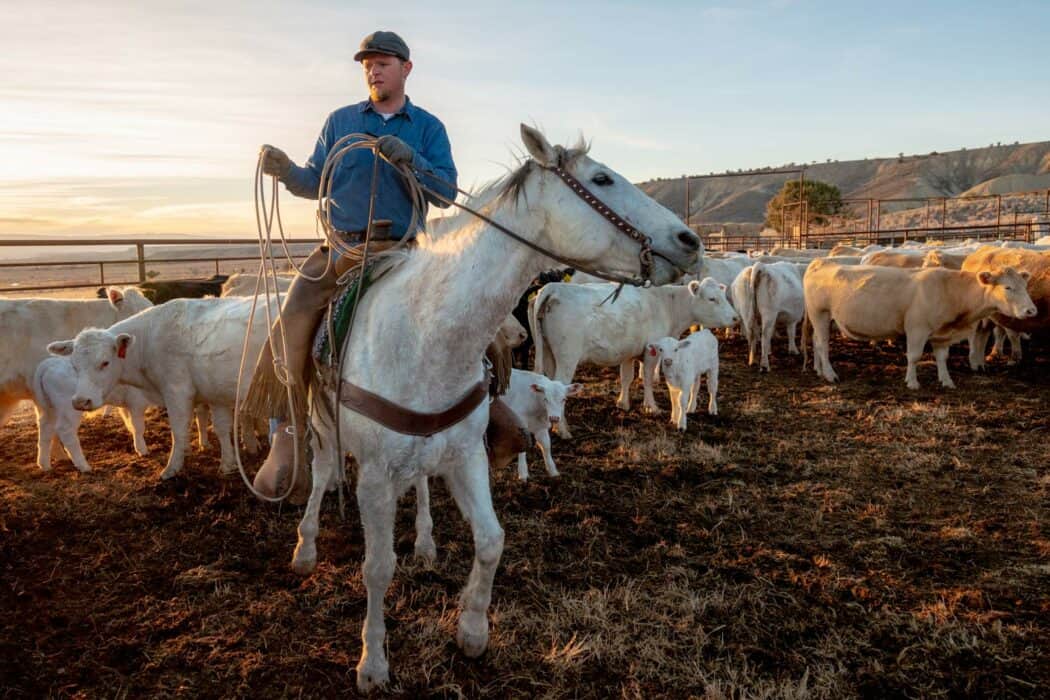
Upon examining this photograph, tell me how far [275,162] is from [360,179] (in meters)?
0.39

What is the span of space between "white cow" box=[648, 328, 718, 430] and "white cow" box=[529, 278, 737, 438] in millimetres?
412

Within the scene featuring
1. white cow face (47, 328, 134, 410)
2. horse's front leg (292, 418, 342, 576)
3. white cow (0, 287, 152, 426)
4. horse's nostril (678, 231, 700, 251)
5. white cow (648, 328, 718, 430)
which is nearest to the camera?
horse's nostril (678, 231, 700, 251)

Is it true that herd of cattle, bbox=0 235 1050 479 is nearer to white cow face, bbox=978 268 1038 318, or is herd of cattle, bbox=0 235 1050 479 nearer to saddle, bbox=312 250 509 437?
white cow face, bbox=978 268 1038 318

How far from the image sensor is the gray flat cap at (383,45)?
314 cm

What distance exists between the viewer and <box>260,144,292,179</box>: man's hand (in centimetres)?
305

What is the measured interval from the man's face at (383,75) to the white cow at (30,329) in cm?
525

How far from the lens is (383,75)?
10.5ft

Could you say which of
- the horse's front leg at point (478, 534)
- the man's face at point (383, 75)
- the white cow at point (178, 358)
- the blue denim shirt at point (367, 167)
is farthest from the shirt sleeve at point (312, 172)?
the white cow at point (178, 358)

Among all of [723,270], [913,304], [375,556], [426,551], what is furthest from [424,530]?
[723,270]

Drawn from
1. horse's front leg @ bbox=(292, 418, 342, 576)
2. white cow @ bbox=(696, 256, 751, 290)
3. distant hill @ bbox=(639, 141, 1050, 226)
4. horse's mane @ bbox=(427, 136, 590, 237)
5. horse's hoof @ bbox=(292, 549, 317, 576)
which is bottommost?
horse's hoof @ bbox=(292, 549, 317, 576)

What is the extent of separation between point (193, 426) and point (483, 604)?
6244mm

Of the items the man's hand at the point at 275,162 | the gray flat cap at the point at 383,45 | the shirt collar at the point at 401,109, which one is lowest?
the man's hand at the point at 275,162

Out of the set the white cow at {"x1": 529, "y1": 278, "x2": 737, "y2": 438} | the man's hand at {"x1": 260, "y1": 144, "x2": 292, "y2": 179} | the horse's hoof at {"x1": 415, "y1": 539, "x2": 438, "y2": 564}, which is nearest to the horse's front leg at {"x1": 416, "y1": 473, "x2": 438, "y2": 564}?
the horse's hoof at {"x1": 415, "y1": 539, "x2": 438, "y2": 564}

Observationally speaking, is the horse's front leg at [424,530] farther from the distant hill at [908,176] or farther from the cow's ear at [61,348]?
the distant hill at [908,176]
